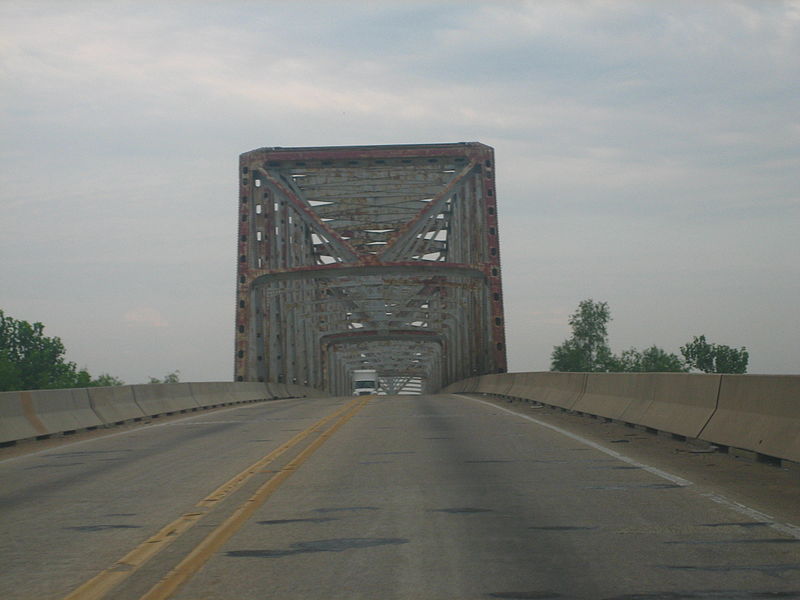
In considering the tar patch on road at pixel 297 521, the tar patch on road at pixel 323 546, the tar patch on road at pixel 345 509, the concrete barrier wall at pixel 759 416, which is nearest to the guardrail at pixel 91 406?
the tar patch on road at pixel 345 509

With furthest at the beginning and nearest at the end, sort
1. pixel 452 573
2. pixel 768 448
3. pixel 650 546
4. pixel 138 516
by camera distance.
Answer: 1. pixel 768 448
2. pixel 138 516
3. pixel 650 546
4. pixel 452 573

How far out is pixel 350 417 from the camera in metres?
23.7

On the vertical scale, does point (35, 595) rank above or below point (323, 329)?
below

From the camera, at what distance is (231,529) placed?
28.6ft

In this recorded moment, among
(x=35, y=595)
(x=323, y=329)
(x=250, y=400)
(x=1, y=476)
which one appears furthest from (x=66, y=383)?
(x=35, y=595)

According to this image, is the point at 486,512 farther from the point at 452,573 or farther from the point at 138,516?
the point at 138,516

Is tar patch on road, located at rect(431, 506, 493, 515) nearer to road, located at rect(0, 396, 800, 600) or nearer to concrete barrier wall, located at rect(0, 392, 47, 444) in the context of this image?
road, located at rect(0, 396, 800, 600)

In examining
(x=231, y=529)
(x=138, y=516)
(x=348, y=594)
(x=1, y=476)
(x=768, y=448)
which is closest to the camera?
(x=348, y=594)

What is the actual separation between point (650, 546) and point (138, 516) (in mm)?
4507

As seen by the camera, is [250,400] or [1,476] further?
[250,400]

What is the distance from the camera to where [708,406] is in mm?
14719

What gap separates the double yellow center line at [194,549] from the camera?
21.9 ft

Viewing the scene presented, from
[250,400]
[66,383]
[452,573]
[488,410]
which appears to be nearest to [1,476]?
[452,573]

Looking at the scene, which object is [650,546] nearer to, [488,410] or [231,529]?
[231,529]
